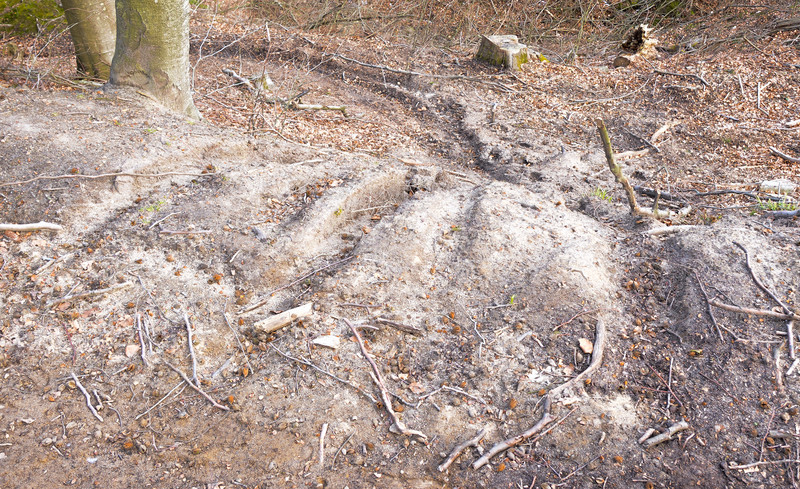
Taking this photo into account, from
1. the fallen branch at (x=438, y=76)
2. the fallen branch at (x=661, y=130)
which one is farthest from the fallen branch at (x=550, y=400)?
the fallen branch at (x=438, y=76)

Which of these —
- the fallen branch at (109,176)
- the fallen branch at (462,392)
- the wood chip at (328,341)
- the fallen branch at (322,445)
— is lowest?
the fallen branch at (322,445)

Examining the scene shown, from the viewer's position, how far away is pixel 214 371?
2502 mm

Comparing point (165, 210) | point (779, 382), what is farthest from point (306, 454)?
point (779, 382)

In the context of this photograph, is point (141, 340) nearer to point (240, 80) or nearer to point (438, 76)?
point (240, 80)

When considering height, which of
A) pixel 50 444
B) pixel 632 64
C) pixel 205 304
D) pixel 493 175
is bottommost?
pixel 50 444

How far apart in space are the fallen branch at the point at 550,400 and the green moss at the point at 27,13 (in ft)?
25.4

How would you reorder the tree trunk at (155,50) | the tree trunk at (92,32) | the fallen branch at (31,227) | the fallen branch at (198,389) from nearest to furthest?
1. the fallen branch at (198,389)
2. the fallen branch at (31,227)
3. the tree trunk at (155,50)
4. the tree trunk at (92,32)

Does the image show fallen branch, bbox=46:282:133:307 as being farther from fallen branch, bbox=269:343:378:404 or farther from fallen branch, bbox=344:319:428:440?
fallen branch, bbox=344:319:428:440

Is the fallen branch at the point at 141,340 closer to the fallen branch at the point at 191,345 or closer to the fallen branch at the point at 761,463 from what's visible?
the fallen branch at the point at 191,345

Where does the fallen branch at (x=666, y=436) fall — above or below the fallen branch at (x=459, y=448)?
above

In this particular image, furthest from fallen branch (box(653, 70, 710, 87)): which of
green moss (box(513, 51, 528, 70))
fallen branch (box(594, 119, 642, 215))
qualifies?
fallen branch (box(594, 119, 642, 215))

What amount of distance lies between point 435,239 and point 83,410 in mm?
2054

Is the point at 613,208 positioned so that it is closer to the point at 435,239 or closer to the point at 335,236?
the point at 435,239

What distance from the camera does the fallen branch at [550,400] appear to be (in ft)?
7.17
